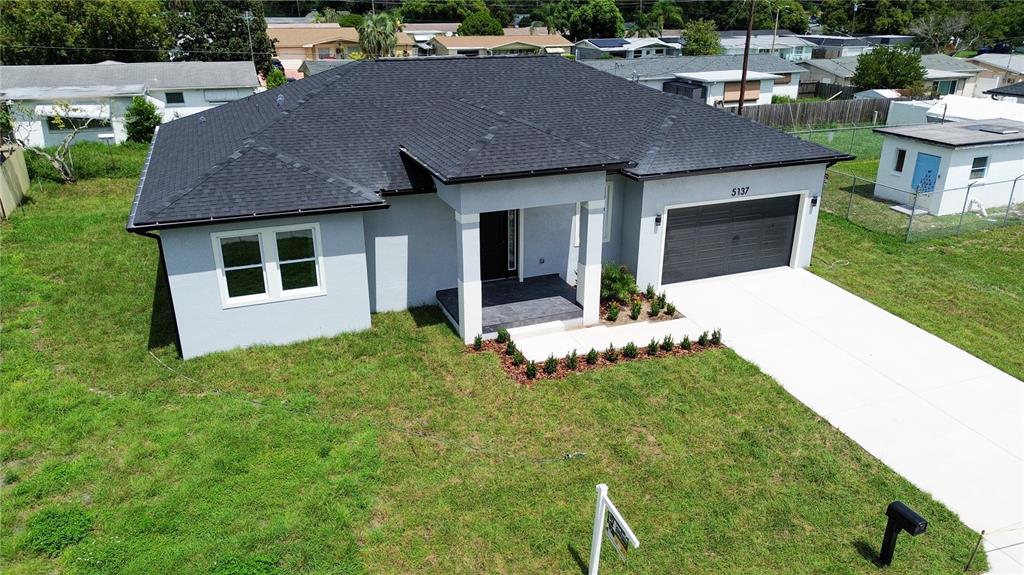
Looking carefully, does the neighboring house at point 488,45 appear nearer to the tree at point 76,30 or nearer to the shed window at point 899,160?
the tree at point 76,30

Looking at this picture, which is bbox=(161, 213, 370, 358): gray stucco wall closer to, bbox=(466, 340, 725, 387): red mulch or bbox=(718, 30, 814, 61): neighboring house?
bbox=(466, 340, 725, 387): red mulch

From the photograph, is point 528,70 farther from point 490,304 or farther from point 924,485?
point 924,485

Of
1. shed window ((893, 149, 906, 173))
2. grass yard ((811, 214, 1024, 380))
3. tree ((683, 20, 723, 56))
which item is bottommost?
grass yard ((811, 214, 1024, 380))

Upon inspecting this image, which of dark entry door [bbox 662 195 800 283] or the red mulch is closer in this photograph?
the red mulch

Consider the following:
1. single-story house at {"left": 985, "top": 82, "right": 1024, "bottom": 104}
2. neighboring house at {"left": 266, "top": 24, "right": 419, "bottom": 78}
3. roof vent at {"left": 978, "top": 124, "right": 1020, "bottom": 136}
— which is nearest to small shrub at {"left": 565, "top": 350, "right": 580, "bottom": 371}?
roof vent at {"left": 978, "top": 124, "right": 1020, "bottom": 136}

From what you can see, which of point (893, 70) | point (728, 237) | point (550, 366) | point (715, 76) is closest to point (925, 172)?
point (728, 237)

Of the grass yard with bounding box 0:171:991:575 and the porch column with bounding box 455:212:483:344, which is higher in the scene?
the porch column with bounding box 455:212:483:344

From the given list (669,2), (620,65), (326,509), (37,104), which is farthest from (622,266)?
(669,2)
